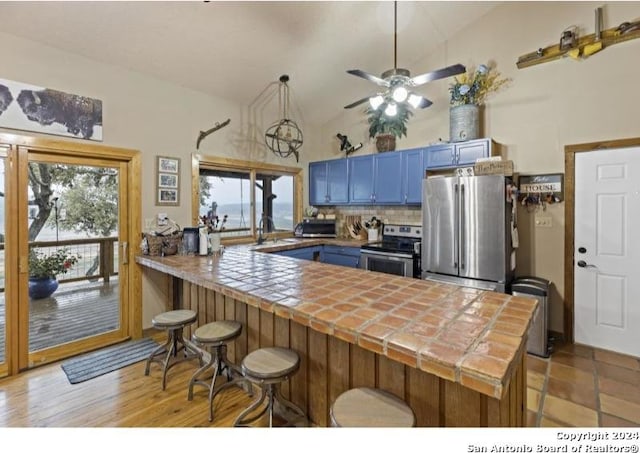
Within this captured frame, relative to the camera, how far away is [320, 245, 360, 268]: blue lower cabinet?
433cm

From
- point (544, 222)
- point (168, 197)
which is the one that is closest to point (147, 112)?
point (168, 197)

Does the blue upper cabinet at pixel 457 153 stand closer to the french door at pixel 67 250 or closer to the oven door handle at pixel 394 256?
the oven door handle at pixel 394 256

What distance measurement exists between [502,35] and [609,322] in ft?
11.0

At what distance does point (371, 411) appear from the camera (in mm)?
1325

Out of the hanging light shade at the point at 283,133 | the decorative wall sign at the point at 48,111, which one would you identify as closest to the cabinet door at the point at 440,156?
the hanging light shade at the point at 283,133

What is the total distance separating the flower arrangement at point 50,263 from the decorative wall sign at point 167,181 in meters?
0.99

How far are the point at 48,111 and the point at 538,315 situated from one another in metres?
5.07

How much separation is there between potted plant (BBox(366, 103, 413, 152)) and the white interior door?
2089mm

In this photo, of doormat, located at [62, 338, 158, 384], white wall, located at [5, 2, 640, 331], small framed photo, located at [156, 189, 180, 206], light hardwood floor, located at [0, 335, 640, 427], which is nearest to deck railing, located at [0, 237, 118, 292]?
white wall, located at [5, 2, 640, 331]

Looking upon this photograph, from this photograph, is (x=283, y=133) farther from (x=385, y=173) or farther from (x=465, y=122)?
(x=465, y=122)

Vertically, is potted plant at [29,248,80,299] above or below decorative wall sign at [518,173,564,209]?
below

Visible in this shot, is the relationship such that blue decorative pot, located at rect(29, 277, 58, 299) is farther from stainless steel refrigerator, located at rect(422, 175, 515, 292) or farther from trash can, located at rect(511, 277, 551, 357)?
trash can, located at rect(511, 277, 551, 357)

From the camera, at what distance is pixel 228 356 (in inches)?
104

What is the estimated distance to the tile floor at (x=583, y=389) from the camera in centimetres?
209
